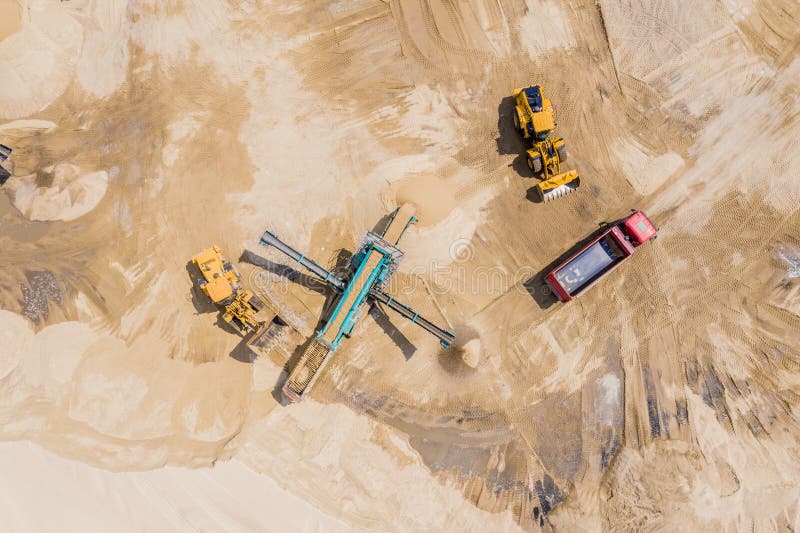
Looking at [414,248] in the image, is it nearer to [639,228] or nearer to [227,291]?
[227,291]

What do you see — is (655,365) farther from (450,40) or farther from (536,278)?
(450,40)

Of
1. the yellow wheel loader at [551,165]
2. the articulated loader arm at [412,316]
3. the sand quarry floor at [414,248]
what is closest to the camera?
the articulated loader arm at [412,316]

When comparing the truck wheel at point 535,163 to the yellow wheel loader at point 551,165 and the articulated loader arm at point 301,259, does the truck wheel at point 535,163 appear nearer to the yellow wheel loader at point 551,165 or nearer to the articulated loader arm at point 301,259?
the yellow wheel loader at point 551,165

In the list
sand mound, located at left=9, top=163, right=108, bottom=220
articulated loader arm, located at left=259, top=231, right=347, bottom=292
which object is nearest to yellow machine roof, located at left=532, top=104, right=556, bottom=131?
articulated loader arm, located at left=259, top=231, right=347, bottom=292

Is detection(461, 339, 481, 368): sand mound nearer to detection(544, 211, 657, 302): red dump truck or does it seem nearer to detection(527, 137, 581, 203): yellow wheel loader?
detection(544, 211, 657, 302): red dump truck

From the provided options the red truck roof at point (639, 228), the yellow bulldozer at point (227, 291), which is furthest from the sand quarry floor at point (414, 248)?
the red truck roof at point (639, 228)

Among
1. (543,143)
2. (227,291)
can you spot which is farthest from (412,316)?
(543,143)

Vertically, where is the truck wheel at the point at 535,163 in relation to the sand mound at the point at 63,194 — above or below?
above
